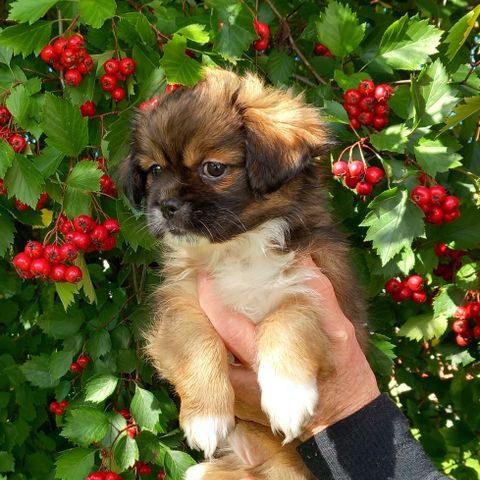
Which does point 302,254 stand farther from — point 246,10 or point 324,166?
point 246,10

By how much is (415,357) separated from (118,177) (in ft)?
8.84

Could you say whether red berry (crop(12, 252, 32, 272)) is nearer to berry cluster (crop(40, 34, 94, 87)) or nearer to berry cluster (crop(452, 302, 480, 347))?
berry cluster (crop(40, 34, 94, 87))

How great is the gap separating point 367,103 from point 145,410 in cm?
176

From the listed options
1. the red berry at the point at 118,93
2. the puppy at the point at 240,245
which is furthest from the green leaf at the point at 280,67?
the red berry at the point at 118,93

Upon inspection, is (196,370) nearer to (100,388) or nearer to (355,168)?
(100,388)

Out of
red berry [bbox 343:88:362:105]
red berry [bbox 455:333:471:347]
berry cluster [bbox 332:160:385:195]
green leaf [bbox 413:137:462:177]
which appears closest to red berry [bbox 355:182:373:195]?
berry cluster [bbox 332:160:385:195]

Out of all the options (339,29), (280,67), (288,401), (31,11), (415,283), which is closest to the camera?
(288,401)

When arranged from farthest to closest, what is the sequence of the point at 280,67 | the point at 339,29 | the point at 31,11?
A: the point at 280,67
the point at 339,29
the point at 31,11

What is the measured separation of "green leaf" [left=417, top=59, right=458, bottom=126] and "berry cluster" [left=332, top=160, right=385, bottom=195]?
29 cm

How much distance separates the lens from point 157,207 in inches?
104

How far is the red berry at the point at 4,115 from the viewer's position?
285 centimetres

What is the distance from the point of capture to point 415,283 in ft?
11.1

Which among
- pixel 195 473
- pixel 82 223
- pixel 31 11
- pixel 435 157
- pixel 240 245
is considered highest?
pixel 31 11

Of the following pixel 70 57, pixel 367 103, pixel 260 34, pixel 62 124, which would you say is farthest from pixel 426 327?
pixel 70 57
